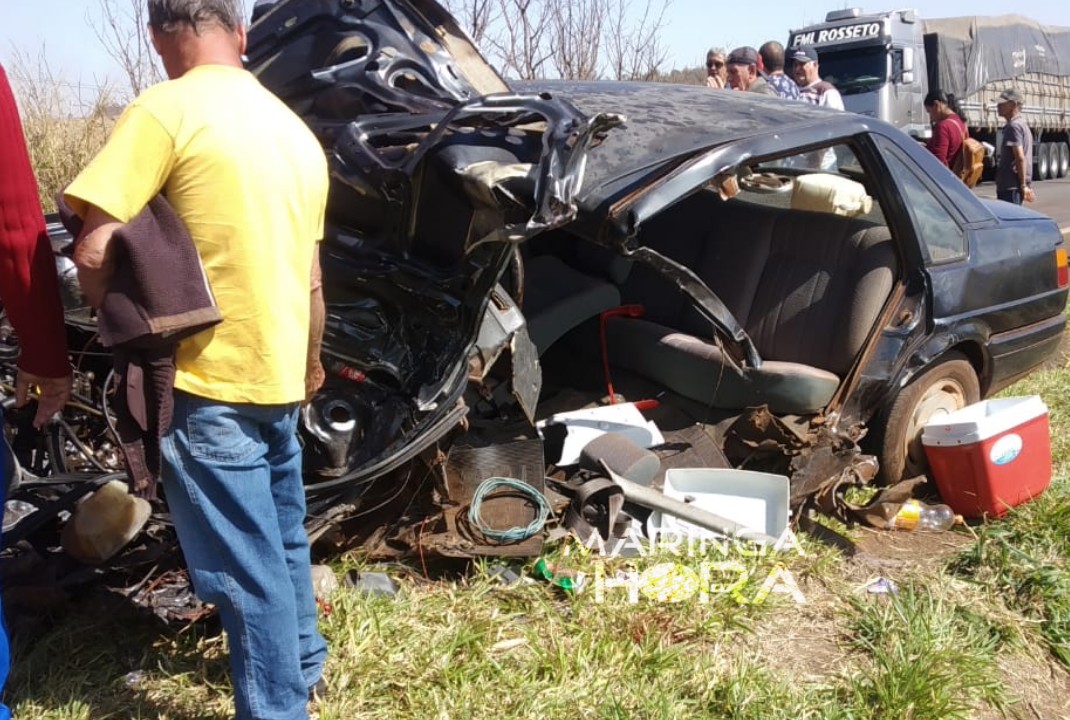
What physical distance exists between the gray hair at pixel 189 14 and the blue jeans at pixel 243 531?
2.31 feet

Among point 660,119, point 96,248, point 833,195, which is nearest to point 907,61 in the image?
point 833,195

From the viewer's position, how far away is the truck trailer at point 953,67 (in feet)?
Answer: 52.9

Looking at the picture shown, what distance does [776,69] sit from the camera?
26.5 feet

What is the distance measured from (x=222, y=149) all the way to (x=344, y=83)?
53.4 inches

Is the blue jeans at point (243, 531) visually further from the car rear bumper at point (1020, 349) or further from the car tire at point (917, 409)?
the car rear bumper at point (1020, 349)

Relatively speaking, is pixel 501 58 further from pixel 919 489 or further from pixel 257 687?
pixel 257 687

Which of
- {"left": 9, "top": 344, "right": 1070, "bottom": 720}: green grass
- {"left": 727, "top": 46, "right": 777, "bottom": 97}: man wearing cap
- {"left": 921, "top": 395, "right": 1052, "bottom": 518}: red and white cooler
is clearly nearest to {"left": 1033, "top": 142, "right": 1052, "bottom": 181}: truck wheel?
{"left": 727, "top": 46, "right": 777, "bottom": 97}: man wearing cap

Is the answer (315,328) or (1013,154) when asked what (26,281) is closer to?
(315,328)

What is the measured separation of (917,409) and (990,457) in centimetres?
34

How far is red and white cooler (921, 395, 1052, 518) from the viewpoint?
12.2ft

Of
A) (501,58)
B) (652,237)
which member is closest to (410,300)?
(652,237)

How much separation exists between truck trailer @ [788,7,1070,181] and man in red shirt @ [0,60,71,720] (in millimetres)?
15292

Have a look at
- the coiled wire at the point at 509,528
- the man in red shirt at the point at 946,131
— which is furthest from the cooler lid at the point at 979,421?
the man in red shirt at the point at 946,131

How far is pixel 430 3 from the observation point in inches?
133
